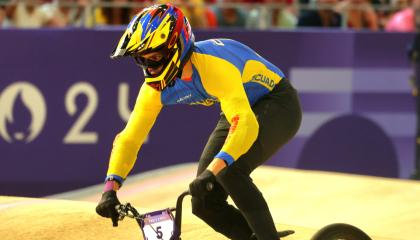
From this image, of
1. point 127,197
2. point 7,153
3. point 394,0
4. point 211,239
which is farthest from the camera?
point 394,0

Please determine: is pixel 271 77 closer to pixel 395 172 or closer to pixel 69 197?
pixel 69 197

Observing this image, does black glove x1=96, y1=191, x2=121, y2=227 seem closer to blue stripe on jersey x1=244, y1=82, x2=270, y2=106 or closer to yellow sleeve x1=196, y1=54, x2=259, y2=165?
yellow sleeve x1=196, y1=54, x2=259, y2=165

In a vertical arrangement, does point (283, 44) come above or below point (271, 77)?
below

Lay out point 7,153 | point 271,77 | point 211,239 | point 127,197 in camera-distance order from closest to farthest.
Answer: point 271,77
point 211,239
point 127,197
point 7,153

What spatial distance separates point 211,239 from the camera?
6.56 meters

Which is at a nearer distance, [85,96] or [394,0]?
[85,96]

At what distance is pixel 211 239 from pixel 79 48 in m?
4.72

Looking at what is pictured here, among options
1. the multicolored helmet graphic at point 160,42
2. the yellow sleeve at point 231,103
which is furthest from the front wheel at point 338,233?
the multicolored helmet graphic at point 160,42

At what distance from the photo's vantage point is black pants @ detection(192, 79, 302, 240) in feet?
17.0

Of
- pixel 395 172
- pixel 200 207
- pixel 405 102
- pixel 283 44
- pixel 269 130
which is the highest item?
pixel 269 130

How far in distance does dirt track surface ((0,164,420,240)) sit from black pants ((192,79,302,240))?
1.14 meters

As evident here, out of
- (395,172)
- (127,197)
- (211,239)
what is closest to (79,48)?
(127,197)

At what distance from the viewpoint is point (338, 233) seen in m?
5.29

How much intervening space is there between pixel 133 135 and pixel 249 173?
71 cm
